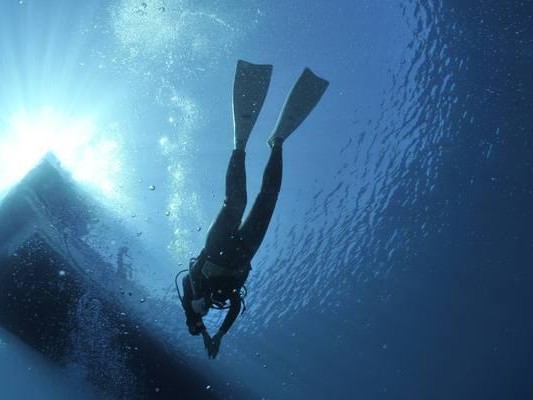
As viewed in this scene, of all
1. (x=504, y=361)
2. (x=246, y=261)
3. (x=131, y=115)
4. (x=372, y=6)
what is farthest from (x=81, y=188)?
(x=504, y=361)

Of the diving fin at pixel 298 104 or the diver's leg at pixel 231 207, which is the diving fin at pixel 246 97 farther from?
the diving fin at pixel 298 104

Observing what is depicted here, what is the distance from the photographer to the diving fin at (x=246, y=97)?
18.3 feet

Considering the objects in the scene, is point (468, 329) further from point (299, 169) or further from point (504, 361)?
point (299, 169)

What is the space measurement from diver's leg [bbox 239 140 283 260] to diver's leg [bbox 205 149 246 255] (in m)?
0.23

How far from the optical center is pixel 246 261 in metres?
5.86

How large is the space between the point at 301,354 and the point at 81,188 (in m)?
16.4

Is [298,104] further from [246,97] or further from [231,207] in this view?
[231,207]

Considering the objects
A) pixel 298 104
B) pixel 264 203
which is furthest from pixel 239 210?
pixel 298 104

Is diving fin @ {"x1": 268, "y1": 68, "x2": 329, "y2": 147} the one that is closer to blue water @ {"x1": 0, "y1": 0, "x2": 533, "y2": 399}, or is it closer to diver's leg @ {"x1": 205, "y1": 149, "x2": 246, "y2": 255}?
diver's leg @ {"x1": 205, "y1": 149, "x2": 246, "y2": 255}

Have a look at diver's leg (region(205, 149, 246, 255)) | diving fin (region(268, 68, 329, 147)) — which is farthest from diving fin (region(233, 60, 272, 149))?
diving fin (region(268, 68, 329, 147))

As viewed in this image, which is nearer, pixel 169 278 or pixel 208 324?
pixel 169 278

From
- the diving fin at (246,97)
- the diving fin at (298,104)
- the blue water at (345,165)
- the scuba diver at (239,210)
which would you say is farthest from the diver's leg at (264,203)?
the blue water at (345,165)

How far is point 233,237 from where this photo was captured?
5.76 meters

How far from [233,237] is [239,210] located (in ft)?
1.43
